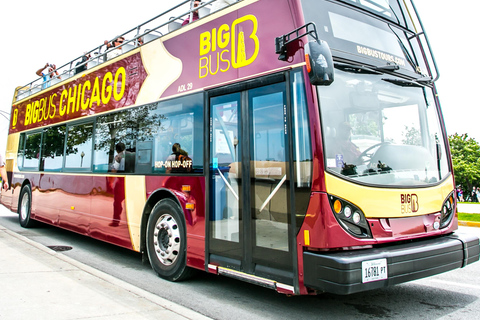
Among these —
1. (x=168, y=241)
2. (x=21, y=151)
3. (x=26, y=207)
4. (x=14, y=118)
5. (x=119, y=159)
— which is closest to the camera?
(x=168, y=241)

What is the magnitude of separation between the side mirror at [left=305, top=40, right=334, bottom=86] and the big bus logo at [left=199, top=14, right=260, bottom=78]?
104 centimetres

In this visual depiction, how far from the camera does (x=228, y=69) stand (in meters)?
5.11

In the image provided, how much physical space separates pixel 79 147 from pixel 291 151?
5730 millimetres

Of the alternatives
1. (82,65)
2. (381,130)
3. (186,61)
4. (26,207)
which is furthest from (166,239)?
(26,207)

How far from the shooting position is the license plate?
3660 mm

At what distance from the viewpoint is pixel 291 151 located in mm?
4199

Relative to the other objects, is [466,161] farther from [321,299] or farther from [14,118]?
[321,299]

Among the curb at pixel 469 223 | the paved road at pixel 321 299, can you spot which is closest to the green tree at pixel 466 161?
the curb at pixel 469 223

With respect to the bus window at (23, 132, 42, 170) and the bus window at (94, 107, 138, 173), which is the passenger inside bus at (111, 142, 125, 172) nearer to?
the bus window at (94, 107, 138, 173)

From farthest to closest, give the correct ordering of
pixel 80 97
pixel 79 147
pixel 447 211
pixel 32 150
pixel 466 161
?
1. pixel 466 161
2. pixel 32 150
3. pixel 80 97
4. pixel 79 147
5. pixel 447 211

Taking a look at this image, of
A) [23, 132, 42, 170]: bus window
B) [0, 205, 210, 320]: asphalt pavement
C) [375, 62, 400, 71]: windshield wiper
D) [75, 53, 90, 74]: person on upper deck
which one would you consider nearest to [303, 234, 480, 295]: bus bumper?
[0, 205, 210, 320]: asphalt pavement

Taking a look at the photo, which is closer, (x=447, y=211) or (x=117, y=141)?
(x=447, y=211)

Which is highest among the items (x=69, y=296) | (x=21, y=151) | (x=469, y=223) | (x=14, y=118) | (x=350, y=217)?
(x=14, y=118)

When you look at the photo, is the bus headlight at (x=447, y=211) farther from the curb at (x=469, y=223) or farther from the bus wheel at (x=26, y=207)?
the bus wheel at (x=26, y=207)
